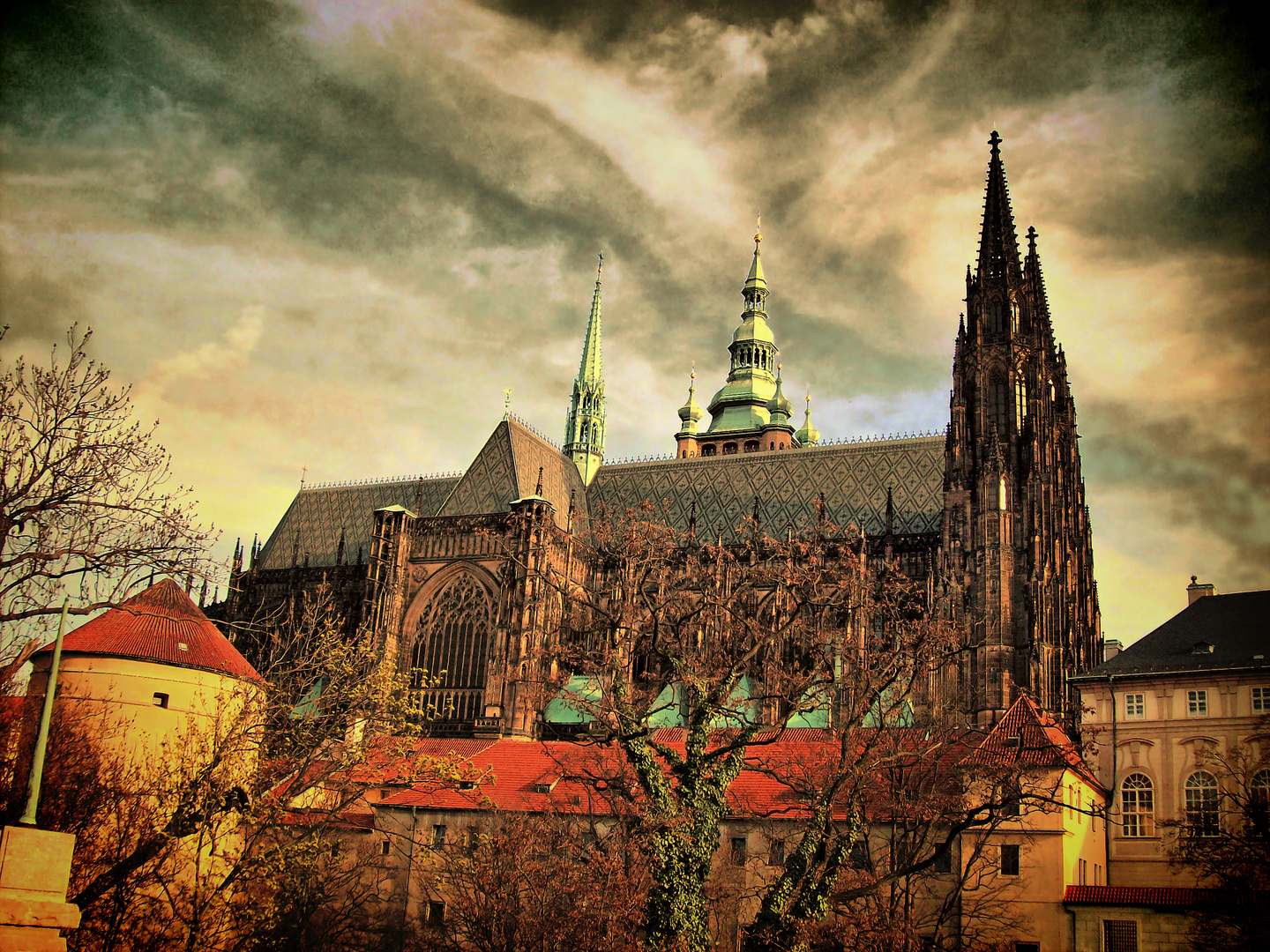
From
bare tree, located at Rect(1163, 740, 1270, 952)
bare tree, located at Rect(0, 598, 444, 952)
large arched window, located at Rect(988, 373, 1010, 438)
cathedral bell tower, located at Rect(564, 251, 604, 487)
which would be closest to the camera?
bare tree, located at Rect(0, 598, 444, 952)

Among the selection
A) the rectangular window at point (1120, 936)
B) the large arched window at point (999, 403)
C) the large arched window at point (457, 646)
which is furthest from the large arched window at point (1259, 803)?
the large arched window at point (457, 646)

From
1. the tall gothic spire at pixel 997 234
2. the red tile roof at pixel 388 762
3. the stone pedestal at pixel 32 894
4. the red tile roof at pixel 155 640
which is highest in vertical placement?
the tall gothic spire at pixel 997 234

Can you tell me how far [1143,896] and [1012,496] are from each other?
18.1 meters

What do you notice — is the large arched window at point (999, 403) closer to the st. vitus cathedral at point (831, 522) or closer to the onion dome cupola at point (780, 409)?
the st. vitus cathedral at point (831, 522)

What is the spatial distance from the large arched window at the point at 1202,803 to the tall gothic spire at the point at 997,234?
21394 mm

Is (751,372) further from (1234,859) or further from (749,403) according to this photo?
(1234,859)

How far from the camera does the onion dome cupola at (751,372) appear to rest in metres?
85.0

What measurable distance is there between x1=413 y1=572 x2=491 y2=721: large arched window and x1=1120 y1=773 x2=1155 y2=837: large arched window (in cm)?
2446

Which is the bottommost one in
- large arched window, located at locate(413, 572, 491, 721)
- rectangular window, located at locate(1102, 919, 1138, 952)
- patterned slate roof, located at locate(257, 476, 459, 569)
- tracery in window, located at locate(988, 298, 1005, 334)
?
rectangular window, located at locate(1102, 919, 1138, 952)

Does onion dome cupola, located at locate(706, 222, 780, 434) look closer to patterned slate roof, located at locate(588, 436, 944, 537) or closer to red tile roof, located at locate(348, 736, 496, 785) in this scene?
patterned slate roof, located at locate(588, 436, 944, 537)

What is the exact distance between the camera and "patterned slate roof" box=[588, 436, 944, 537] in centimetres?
5394

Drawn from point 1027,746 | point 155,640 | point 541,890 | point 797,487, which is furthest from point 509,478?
point 541,890

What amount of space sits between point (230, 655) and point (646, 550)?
12991mm

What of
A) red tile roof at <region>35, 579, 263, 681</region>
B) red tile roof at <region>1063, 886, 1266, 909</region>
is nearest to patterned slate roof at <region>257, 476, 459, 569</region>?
red tile roof at <region>35, 579, 263, 681</region>
